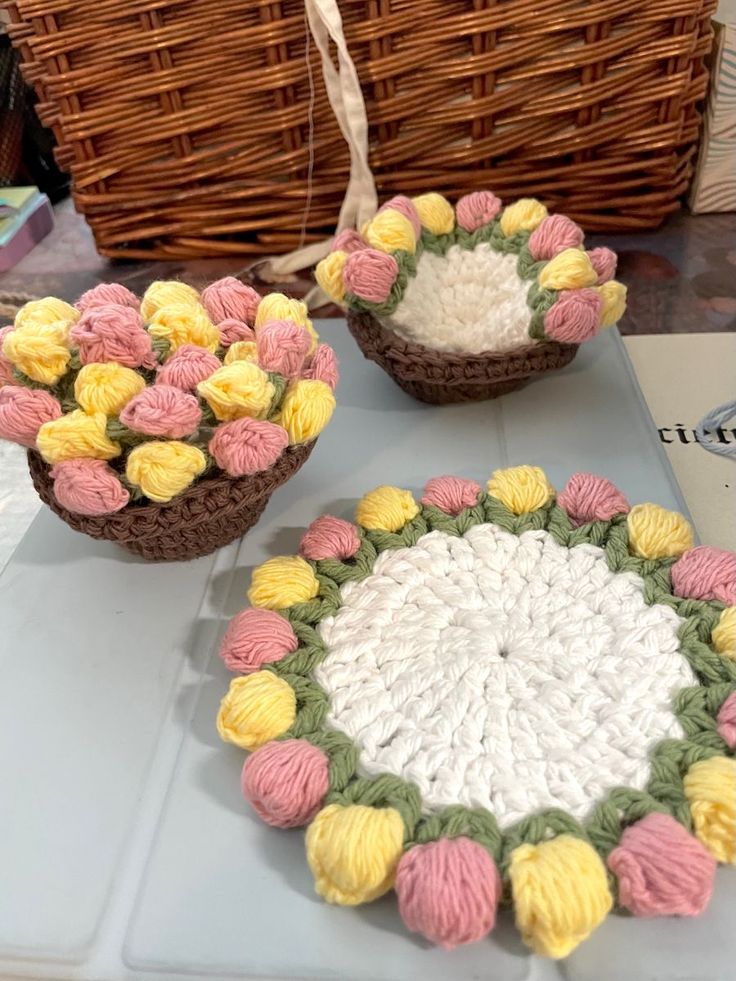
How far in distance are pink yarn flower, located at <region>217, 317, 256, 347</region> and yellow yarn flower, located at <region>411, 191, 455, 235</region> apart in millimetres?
244

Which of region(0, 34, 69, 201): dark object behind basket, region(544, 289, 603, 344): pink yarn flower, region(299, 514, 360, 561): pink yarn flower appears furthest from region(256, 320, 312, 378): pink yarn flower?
region(0, 34, 69, 201): dark object behind basket

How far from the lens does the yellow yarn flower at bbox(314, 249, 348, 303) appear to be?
63 cm

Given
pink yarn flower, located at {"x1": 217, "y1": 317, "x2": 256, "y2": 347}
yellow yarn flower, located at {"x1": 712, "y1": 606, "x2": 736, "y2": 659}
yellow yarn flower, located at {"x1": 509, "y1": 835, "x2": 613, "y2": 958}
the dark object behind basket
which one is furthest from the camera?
the dark object behind basket

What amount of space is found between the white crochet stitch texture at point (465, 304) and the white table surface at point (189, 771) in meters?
0.06

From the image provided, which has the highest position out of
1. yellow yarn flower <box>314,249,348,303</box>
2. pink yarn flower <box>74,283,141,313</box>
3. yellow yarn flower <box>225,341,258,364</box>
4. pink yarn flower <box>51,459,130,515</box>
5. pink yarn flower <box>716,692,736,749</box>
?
pink yarn flower <box>74,283,141,313</box>

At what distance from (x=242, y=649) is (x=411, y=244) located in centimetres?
37

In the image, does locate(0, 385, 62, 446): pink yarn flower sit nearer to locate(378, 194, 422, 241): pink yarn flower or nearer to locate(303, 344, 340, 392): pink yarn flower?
locate(303, 344, 340, 392): pink yarn flower

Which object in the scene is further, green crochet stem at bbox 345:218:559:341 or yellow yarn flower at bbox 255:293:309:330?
green crochet stem at bbox 345:218:559:341

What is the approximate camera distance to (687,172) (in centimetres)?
90

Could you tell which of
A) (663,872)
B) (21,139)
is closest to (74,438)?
(663,872)

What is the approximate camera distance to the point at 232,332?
534 millimetres

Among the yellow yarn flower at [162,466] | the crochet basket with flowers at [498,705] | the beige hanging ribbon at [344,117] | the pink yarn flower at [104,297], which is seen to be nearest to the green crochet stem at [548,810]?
the crochet basket with flowers at [498,705]

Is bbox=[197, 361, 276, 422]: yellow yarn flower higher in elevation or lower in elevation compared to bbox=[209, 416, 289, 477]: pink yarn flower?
higher

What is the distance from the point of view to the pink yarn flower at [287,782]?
0.38 meters
